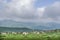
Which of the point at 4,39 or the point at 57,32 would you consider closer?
the point at 4,39

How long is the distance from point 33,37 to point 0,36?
18.3 feet

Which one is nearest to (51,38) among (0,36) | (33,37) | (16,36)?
(33,37)

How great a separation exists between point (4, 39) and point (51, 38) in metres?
7.87

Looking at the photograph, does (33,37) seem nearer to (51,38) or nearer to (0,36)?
(51,38)

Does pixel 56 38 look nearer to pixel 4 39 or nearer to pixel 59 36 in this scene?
pixel 59 36

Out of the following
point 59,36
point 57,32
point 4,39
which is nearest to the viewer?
point 4,39

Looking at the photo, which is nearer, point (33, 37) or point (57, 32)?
point (33, 37)

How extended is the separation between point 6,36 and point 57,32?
33.2 feet

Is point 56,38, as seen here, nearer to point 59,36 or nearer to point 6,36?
point 59,36

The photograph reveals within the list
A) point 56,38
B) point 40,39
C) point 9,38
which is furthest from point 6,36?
point 56,38

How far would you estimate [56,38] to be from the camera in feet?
109

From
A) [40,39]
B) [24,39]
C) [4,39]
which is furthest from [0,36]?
[40,39]

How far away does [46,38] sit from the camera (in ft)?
107

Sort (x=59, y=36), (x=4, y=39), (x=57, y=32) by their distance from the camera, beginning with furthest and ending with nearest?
(x=57, y=32), (x=59, y=36), (x=4, y=39)
